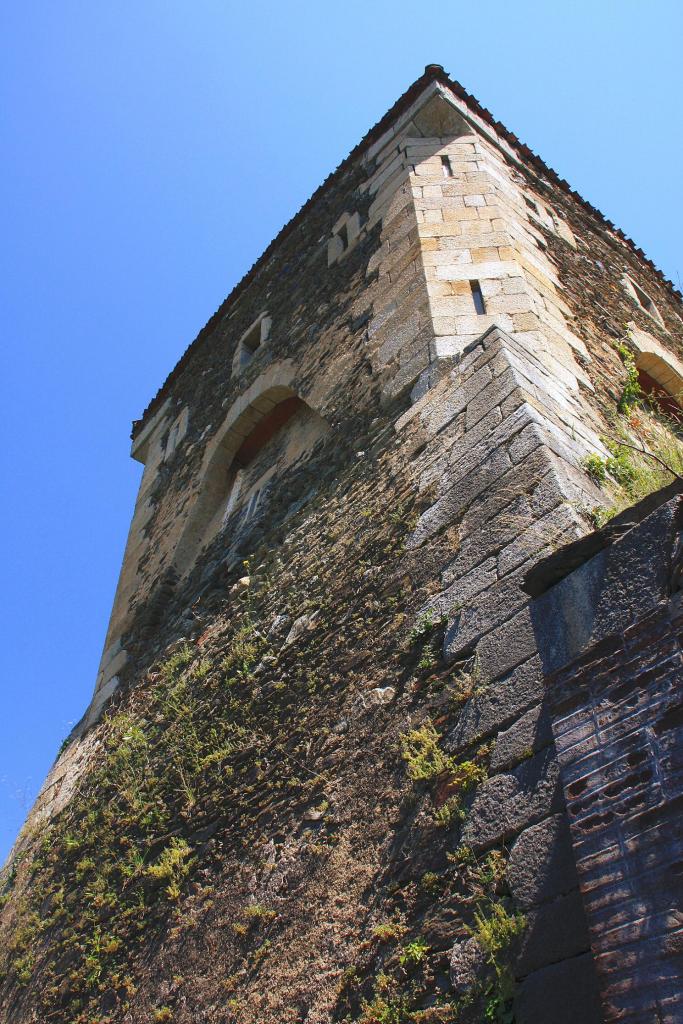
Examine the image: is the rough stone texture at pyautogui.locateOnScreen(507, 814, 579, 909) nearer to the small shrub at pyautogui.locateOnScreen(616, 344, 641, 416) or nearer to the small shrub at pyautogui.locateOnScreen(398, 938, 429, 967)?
the small shrub at pyautogui.locateOnScreen(398, 938, 429, 967)

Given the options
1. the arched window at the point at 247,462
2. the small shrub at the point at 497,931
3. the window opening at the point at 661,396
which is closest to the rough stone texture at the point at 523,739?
the small shrub at the point at 497,931

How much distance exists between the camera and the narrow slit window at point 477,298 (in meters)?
5.48

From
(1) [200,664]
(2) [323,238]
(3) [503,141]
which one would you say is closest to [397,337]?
(1) [200,664]

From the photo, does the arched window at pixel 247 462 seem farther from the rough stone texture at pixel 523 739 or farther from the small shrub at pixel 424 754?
the rough stone texture at pixel 523 739

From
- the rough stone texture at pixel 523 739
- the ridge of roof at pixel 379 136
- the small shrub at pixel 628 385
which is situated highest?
the ridge of roof at pixel 379 136

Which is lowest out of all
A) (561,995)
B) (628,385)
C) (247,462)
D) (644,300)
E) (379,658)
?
(561,995)

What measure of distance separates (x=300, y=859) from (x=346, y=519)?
1.91 metres

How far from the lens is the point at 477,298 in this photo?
5598 millimetres

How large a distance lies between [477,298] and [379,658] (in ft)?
9.20

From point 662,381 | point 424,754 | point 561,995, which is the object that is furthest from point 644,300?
point 561,995

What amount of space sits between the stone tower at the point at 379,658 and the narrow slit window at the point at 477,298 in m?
0.02

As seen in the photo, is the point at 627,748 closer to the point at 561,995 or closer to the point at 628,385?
the point at 561,995

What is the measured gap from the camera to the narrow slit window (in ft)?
18.0

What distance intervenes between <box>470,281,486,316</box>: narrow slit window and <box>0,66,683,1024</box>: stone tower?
0.07ft
